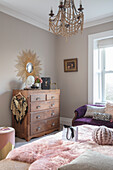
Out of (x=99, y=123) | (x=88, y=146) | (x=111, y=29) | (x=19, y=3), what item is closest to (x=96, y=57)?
(x=111, y=29)

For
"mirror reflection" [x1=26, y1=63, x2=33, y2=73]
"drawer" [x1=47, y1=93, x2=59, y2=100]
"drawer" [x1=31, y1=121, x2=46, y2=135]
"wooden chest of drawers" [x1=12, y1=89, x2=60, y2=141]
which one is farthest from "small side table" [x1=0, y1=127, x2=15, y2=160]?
"mirror reflection" [x1=26, y1=63, x2=33, y2=73]

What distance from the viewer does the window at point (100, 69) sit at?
3984 millimetres

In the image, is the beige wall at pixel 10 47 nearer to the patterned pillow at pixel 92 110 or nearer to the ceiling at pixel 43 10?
the ceiling at pixel 43 10

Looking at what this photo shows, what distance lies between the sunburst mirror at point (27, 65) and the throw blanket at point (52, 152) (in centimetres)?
240

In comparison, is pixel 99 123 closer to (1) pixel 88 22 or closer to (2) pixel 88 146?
(2) pixel 88 146

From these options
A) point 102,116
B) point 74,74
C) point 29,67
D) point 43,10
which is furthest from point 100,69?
point 43,10

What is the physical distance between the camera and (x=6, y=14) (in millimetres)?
3332

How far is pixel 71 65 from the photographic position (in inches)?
173

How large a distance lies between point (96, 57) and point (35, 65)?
1.69 metres

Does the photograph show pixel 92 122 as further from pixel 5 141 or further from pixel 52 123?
pixel 5 141

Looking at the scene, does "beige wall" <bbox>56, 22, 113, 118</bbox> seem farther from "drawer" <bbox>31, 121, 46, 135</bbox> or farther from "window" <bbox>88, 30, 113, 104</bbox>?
"drawer" <bbox>31, 121, 46, 135</bbox>

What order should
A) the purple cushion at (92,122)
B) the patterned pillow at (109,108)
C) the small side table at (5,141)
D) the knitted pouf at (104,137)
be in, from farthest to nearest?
the patterned pillow at (109,108)
the purple cushion at (92,122)
the small side table at (5,141)
the knitted pouf at (104,137)

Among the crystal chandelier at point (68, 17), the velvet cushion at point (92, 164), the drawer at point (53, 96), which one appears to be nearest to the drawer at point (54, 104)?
the drawer at point (53, 96)

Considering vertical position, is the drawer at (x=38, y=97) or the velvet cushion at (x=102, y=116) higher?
the drawer at (x=38, y=97)
